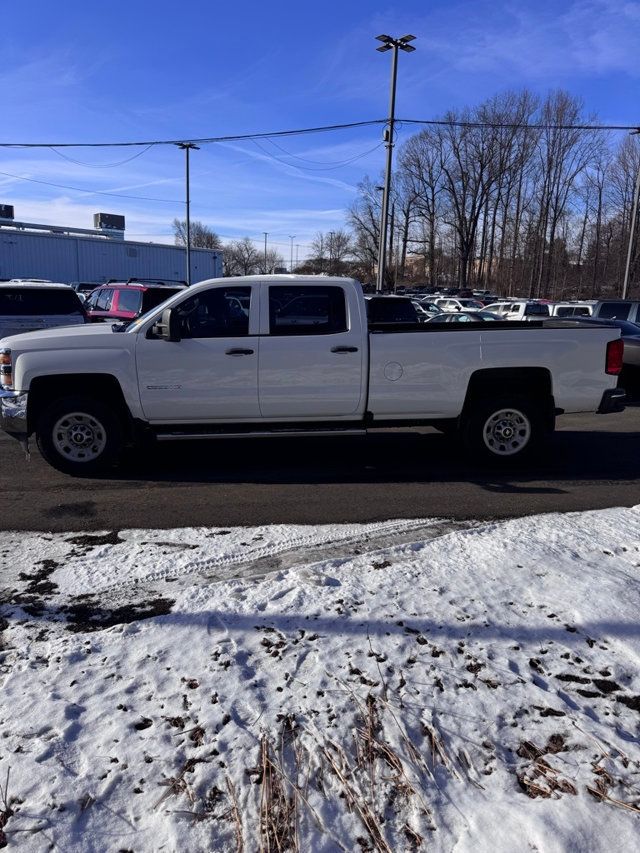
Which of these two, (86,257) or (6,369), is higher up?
(86,257)

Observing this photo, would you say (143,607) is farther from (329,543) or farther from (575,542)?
Answer: (575,542)

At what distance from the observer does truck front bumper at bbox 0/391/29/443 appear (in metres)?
6.66

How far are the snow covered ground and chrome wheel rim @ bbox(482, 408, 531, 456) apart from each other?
103 inches

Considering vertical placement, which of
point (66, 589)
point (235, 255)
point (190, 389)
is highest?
point (235, 255)

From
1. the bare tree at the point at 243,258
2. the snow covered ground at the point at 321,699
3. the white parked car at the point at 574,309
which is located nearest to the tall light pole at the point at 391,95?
the white parked car at the point at 574,309

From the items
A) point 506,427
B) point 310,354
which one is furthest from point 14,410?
point 506,427

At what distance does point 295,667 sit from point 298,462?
434cm

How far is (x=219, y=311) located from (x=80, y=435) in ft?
6.44

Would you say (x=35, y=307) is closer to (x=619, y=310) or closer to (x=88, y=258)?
(x=619, y=310)

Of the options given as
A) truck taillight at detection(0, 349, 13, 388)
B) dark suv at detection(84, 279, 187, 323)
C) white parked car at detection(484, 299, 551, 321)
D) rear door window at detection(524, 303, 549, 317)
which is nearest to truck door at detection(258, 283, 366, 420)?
truck taillight at detection(0, 349, 13, 388)

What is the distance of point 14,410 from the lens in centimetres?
666

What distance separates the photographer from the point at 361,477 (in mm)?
6816

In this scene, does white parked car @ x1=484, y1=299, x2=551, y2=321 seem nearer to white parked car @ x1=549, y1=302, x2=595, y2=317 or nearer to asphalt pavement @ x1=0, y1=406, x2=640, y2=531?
white parked car @ x1=549, y1=302, x2=595, y2=317

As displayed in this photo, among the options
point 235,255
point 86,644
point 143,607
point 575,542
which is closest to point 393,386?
point 575,542
